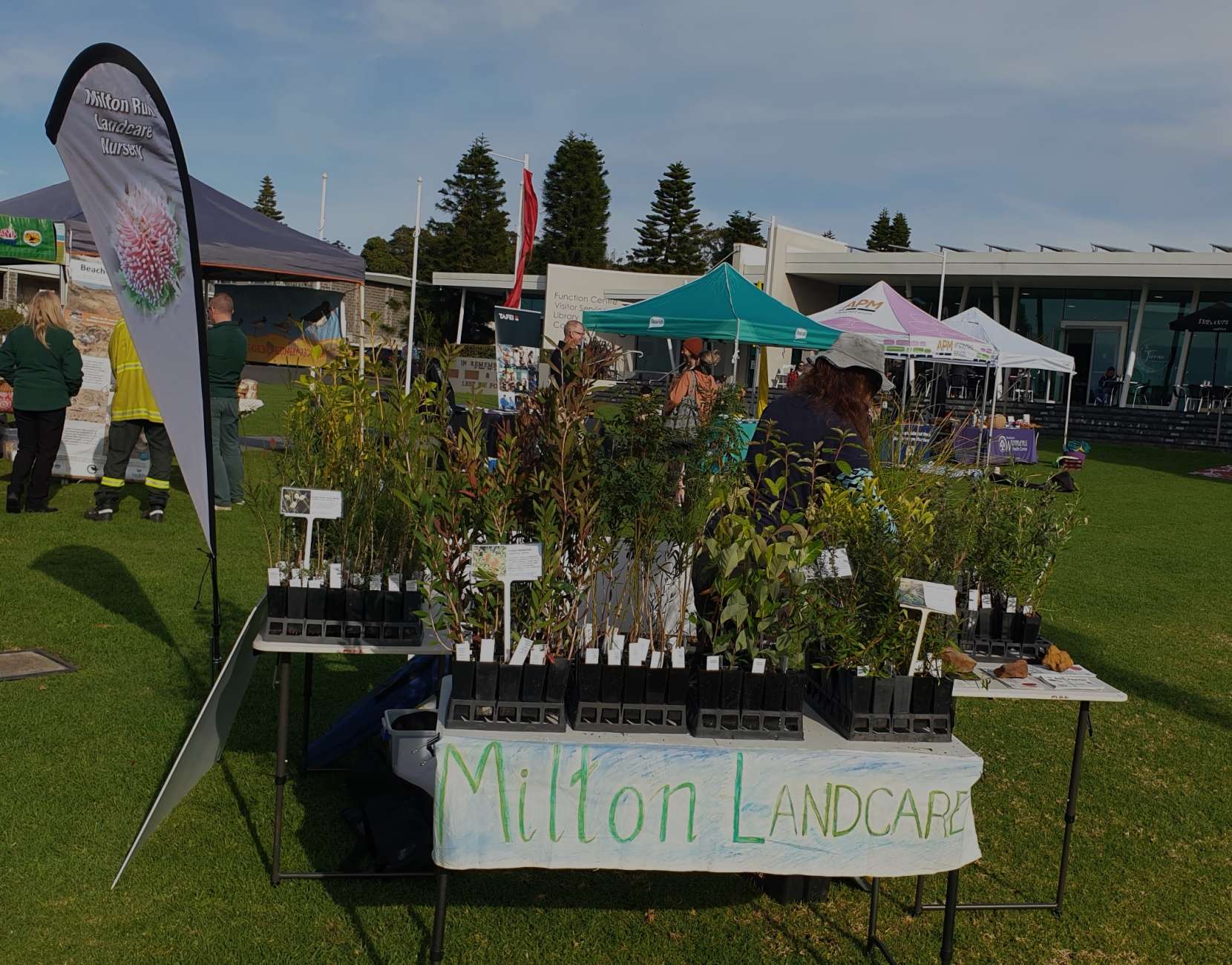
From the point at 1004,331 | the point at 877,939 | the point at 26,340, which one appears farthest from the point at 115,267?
the point at 1004,331

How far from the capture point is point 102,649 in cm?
493

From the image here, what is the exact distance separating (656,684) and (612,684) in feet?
0.34

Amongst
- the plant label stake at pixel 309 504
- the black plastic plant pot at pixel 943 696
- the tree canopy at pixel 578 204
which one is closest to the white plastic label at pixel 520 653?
the plant label stake at pixel 309 504

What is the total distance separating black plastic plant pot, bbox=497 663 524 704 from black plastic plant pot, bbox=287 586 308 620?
82cm

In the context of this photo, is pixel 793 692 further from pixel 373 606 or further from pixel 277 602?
pixel 277 602

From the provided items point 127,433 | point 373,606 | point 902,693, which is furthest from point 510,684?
point 127,433

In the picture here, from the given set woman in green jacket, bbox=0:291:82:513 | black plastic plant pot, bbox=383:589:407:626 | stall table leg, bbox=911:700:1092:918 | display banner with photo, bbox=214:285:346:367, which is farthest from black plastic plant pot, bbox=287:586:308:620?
display banner with photo, bbox=214:285:346:367

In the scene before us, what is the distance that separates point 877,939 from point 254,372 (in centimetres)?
2572

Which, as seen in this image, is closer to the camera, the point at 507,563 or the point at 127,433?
the point at 507,563

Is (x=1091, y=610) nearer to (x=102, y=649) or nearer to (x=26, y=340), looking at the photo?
(x=102, y=649)

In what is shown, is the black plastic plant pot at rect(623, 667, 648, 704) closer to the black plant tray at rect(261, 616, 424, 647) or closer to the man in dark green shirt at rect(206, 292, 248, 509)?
the black plant tray at rect(261, 616, 424, 647)

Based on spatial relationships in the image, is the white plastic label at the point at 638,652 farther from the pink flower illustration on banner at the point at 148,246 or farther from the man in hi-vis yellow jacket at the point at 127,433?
the man in hi-vis yellow jacket at the point at 127,433

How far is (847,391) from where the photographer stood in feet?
11.3

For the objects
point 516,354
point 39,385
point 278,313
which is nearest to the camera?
point 39,385
